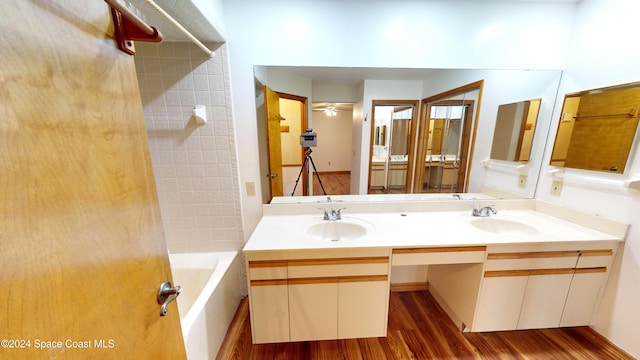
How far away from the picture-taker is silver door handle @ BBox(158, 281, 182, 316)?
0.64 meters

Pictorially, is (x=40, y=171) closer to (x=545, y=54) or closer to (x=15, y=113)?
(x=15, y=113)

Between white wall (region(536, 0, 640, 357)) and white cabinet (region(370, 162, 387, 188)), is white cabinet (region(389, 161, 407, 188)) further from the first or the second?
white wall (region(536, 0, 640, 357))

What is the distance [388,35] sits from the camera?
4.80 ft

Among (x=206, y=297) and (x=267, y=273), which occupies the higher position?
(x=267, y=273)

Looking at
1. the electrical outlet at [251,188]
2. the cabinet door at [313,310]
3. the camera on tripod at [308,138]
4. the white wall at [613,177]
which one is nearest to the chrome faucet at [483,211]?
the white wall at [613,177]

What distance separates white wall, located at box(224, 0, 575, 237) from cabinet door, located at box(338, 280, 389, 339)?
129 cm

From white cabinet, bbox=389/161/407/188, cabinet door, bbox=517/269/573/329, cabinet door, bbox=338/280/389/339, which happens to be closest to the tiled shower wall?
cabinet door, bbox=338/280/389/339

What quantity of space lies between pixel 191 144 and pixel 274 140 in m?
0.59

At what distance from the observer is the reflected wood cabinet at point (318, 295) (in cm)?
119

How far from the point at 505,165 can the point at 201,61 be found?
8.07ft

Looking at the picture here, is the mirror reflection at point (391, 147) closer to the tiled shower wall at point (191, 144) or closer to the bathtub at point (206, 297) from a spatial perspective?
the tiled shower wall at point (191, 144)

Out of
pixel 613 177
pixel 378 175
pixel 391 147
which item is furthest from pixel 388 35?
pixel 613 177

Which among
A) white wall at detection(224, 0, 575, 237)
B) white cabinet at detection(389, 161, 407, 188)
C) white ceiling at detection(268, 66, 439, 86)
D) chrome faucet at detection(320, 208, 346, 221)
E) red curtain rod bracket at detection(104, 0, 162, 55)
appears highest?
white wall at detection(224, 0, 575, 237)

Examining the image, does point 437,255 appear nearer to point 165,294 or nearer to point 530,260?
point 530,260
